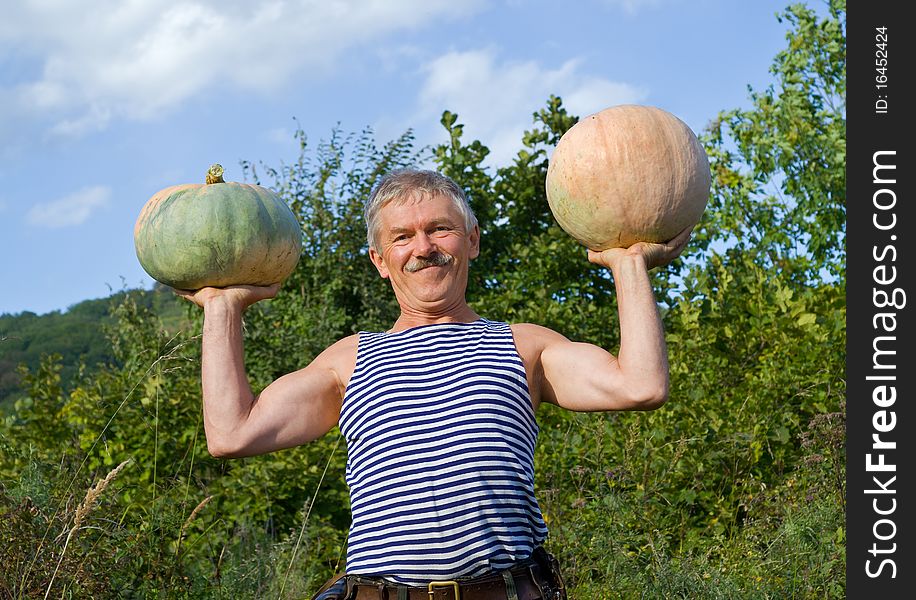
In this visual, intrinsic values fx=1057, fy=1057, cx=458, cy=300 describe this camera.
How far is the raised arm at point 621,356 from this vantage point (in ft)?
8.12

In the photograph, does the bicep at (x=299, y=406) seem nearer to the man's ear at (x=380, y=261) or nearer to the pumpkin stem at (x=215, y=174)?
the man's ear at (x=380, y=261)

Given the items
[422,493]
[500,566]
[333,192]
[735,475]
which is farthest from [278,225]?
[333,192]

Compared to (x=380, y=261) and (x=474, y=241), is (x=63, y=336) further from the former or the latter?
A: (x=474, y=241)

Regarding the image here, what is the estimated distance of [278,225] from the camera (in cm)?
283

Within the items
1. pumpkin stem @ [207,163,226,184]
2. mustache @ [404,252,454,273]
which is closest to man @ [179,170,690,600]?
mustache @ [404,252,454,273]

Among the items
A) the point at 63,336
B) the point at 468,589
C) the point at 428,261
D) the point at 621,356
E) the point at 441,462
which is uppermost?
the point at 63,336

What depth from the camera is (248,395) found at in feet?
8.59

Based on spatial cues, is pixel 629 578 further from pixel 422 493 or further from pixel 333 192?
pixel 333 192

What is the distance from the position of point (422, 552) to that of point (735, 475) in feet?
11.0

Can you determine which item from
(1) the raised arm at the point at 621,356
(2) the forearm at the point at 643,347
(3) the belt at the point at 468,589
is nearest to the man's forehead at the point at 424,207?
(1) the raised arm at the point at 621,356

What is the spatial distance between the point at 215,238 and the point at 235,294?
0.16 metres

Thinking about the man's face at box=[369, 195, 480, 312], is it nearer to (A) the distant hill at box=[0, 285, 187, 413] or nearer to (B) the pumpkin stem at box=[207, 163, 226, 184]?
(B) the pumpkin stem at box=[207, 163, 226, 184]

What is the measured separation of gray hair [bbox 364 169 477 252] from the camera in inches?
107

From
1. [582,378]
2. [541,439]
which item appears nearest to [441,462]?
[582,378]
